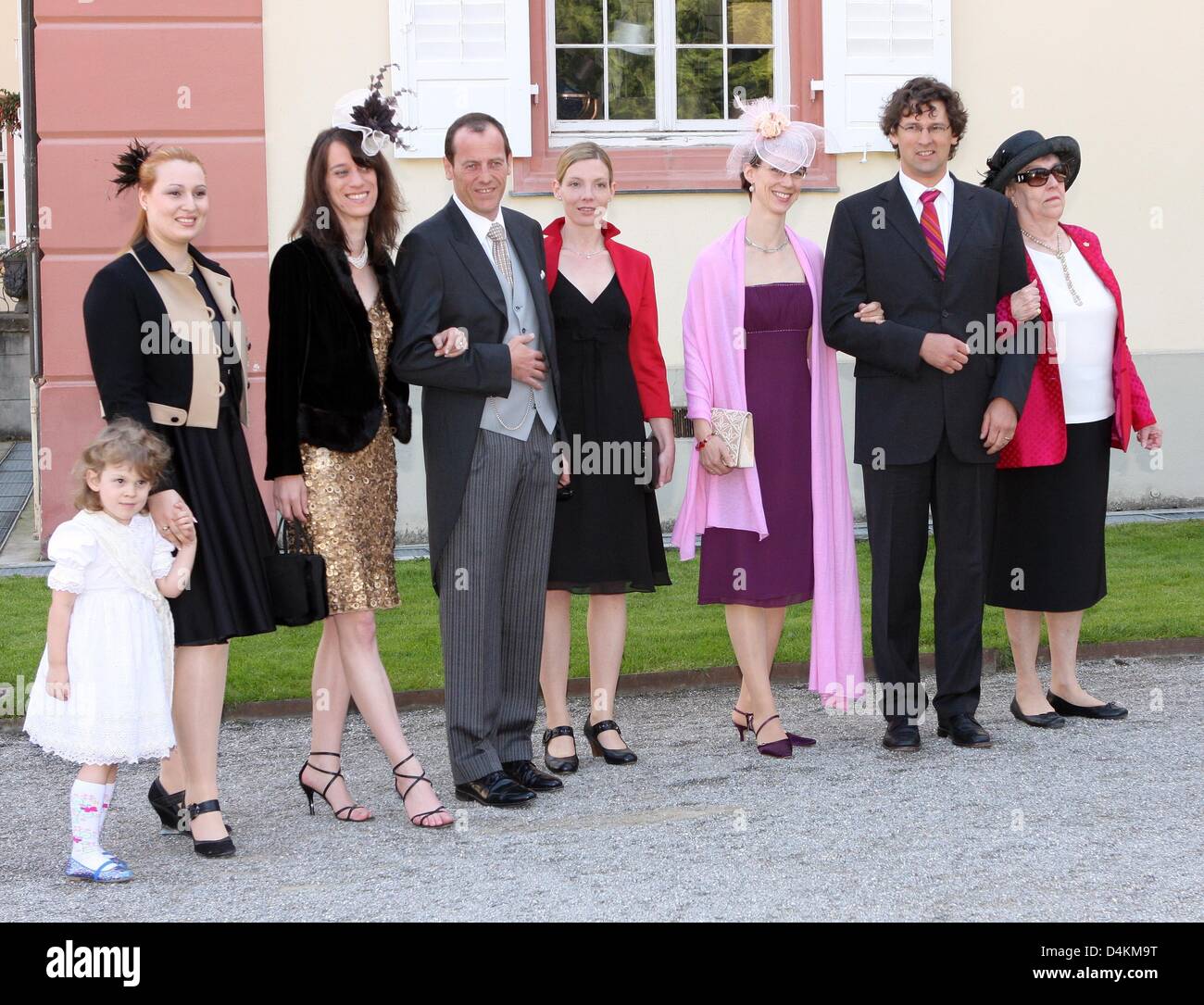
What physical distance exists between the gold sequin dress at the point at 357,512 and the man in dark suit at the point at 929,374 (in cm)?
157

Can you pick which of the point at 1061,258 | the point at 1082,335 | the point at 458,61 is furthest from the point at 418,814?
the point at 458,61

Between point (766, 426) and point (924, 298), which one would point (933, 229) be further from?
point (766, 426)

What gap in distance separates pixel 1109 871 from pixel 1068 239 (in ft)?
8.74

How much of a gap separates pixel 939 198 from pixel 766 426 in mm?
983

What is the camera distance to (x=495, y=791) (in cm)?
496

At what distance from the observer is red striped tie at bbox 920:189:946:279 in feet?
18.1

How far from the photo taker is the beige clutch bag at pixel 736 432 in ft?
17.9

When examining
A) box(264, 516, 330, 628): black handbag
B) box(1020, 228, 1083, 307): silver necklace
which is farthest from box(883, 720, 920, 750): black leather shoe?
box(264, 516, 330, 628): black handbag

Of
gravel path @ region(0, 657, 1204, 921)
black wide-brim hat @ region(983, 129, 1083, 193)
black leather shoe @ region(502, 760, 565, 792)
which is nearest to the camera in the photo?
gravel path @ region(0, 657, 1204, 921)

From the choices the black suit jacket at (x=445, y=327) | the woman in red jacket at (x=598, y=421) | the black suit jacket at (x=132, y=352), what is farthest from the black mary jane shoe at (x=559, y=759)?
the black suit jacket at (x=132, y=352)

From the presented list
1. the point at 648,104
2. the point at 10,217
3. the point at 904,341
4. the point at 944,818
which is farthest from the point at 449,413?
the point at 10,217

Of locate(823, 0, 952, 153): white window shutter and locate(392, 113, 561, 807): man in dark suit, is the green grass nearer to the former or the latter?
locate(392, 113, 561, 807): man in dark suit

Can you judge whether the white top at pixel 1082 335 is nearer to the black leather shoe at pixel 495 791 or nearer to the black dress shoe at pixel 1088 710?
the black dress shoe at pixel 1088 710

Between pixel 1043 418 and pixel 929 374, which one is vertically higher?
pixel 929 374
